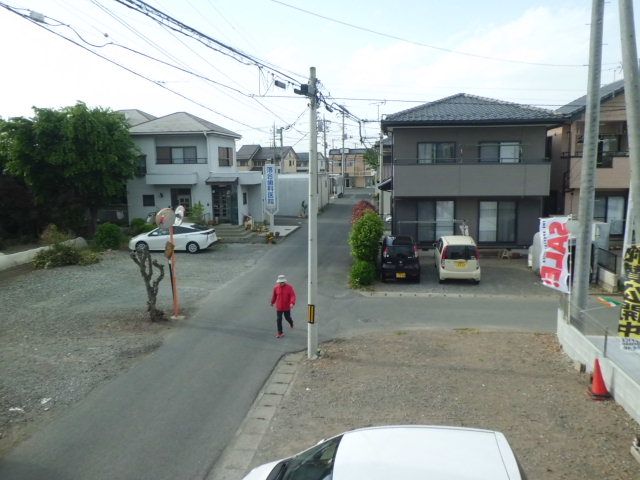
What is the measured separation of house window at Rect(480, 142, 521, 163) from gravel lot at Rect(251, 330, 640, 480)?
1200cm

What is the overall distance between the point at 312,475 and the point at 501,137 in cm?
2006

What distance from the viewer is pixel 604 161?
70.8ft

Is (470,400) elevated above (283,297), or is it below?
below

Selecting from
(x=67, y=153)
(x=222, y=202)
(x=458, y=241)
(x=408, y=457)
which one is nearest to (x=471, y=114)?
(x=458, y=241)

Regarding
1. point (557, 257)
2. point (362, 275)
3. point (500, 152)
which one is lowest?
point (362, 275)

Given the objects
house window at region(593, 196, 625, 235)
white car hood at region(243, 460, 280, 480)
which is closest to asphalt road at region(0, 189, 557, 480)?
white car hood at region(243, 460, 280, 480)

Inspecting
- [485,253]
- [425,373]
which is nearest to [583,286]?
[425,373]

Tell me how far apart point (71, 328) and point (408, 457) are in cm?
1101

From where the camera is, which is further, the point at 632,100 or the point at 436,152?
the point at 436,152

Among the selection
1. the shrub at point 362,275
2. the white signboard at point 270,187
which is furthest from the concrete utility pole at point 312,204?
the white signboard at point 270,187

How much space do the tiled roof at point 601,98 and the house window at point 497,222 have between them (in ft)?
15.5

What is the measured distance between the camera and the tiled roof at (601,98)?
838 inches

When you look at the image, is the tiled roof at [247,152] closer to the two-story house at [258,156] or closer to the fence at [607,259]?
the two-story house at [258,156]

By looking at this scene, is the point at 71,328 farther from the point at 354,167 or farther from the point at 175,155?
the point at 354,167
